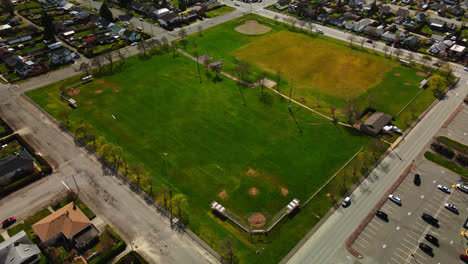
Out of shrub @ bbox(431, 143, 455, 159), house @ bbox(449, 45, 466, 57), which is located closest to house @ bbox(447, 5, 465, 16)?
house @ bbox(449, 45, 466, 57)

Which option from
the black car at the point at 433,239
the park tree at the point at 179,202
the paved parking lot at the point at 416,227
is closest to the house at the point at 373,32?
the paved parking lot at the point at 416,227

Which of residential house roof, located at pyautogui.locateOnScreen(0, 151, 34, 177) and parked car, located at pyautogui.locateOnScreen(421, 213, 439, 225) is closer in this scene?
parked car, located at pyautogui.locateOnScreen(421, 213, 439, 225)

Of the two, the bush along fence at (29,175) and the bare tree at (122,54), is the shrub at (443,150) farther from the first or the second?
the bare tree at (122,54)

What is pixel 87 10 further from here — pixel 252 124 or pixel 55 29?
pixel 252 124

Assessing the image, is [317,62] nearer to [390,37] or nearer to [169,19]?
[390,37]

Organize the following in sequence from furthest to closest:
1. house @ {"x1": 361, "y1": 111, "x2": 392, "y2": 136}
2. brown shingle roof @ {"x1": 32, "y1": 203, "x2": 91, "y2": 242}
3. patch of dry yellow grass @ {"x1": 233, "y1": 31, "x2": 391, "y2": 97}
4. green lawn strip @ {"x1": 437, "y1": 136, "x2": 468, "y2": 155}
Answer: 1. patch of dry yellow grass @ {"x1": 233, "y1": 31, "x2": 391, "y2": 97}
2. house @ {"x1": 361, "y1": 111, "x2": 392, "y2": 136}
3. green lawn strip @ {"x1": 437, "y1": 136, "x2": 468, "y2": 155}
4. brown shingle roof @ {"x1": 32, "y1": 203, "x2": 91, "y2": 242}

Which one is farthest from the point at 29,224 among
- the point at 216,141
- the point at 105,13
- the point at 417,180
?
the point at 105,13

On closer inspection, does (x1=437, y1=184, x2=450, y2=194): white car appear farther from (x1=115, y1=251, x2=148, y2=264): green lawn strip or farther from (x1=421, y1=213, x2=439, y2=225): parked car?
(x1=115, y1=251, x2=148, y2=264): green lawn strip
